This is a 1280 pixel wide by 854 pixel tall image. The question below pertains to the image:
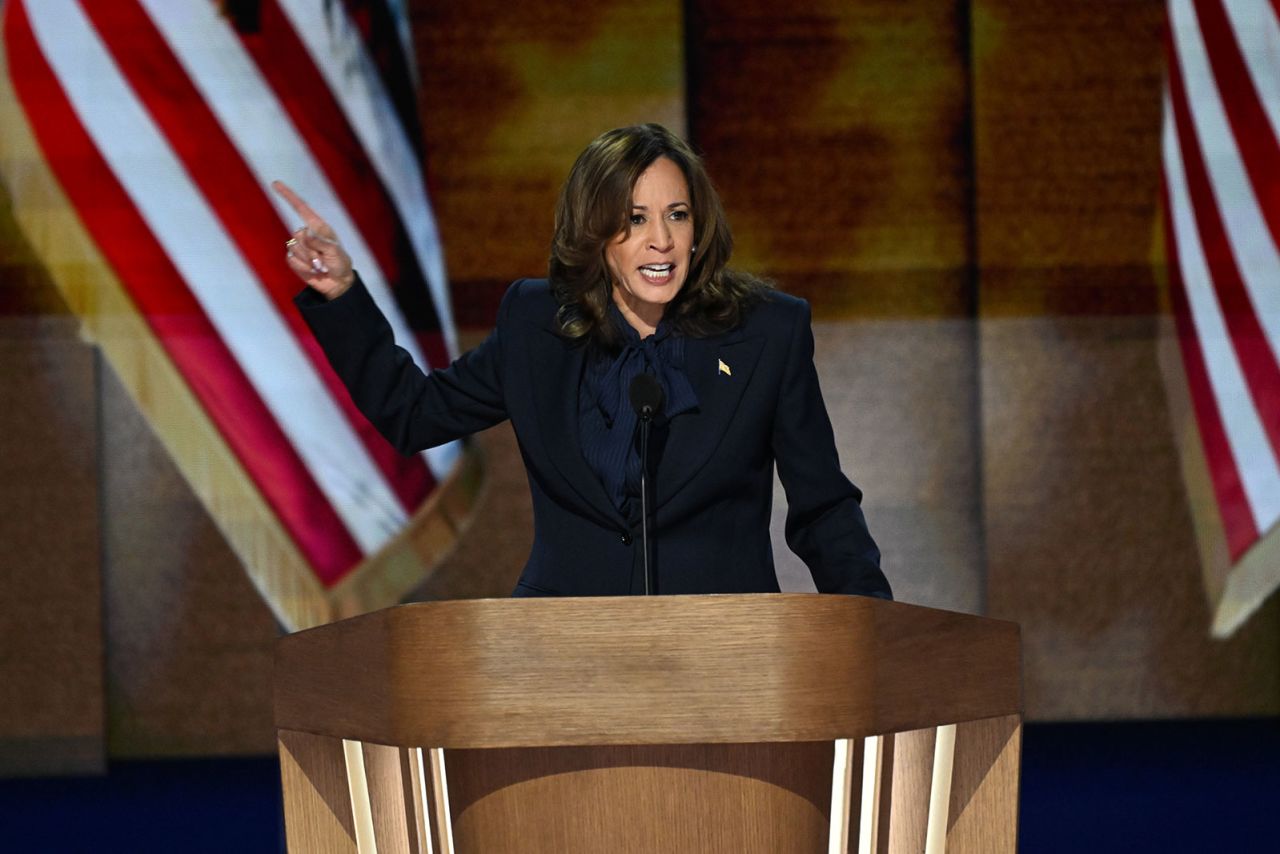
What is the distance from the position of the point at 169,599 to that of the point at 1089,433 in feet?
7.97

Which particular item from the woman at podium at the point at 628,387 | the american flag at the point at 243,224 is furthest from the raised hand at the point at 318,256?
the american flag at the point at 243,224

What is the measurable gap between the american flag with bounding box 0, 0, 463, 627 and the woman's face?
2618 millimetres

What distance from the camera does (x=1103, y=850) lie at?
3215 mm

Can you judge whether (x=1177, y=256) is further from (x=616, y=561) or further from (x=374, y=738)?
(x=374, y=738)

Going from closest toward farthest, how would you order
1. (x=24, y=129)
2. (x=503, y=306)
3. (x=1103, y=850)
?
(x=503, y=306) → (x=1103, y=850) → (x=24, y=129)

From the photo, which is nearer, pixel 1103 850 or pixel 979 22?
pixel 1103 850

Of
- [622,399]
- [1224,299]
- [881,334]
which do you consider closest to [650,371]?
[622,399]

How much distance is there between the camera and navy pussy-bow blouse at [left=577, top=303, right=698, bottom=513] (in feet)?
5.34

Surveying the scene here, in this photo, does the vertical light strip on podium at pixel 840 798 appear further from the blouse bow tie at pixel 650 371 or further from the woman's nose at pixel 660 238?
the woman's nose at pixel 660 238

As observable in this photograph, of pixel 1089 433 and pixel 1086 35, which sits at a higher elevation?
pixel 1086 35

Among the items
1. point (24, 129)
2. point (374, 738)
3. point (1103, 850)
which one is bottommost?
point (1103, 850)

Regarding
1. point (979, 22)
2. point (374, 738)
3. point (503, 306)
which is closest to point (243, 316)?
point (979, 22)

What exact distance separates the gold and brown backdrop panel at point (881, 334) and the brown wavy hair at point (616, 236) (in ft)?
8.39

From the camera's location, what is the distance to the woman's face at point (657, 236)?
1.66 m
